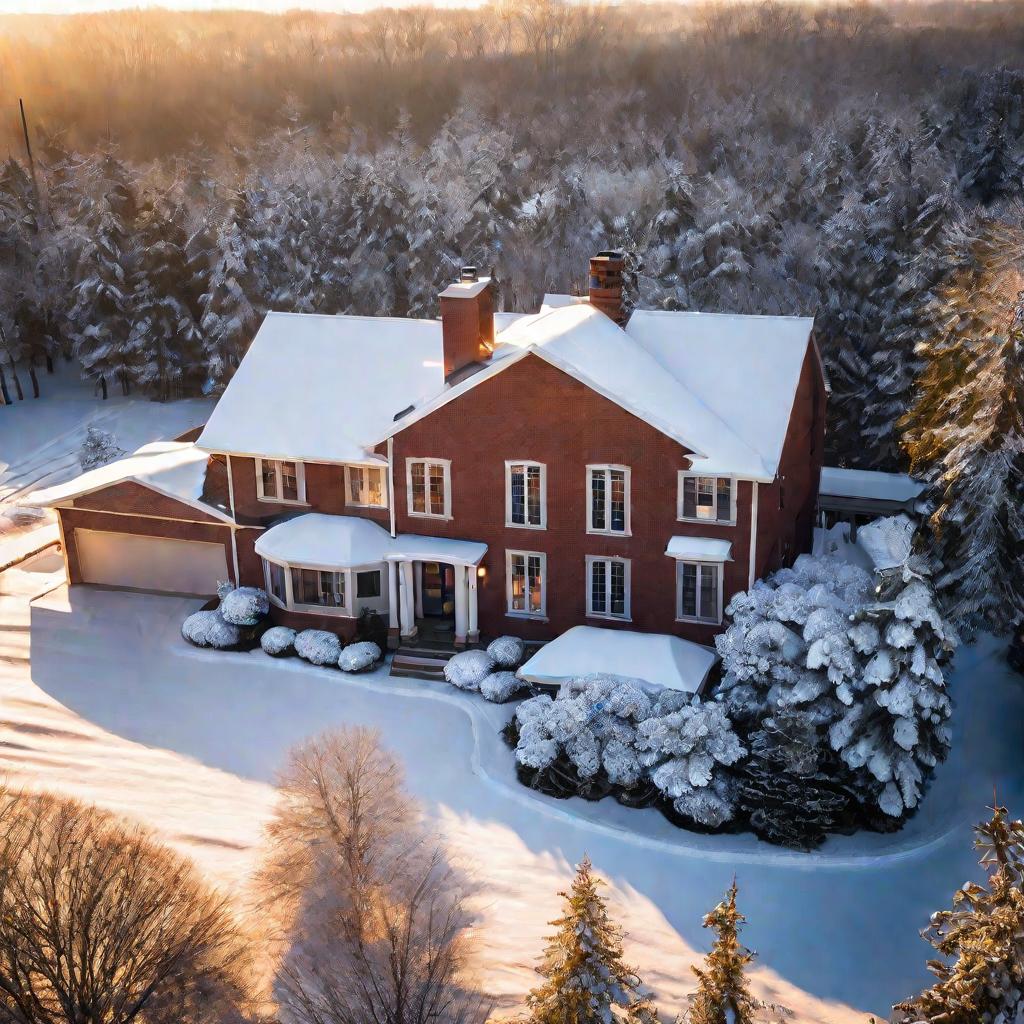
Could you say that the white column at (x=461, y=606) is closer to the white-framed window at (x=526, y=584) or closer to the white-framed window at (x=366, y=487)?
the white-framed window at (x=526, y=584)

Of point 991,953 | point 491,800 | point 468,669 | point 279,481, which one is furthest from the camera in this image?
point 279,481

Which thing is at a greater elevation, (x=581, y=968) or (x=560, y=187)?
(x=560, y=187)

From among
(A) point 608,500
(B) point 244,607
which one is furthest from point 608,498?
(B) point 244,607

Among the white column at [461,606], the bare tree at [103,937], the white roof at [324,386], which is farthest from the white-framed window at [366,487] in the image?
the bare tree at [103,937]

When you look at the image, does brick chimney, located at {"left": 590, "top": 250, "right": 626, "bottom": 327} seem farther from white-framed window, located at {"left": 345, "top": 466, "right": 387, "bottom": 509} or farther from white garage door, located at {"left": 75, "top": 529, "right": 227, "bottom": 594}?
white garage door, located at {"left": 75, "top": 529, "right": 227, "bottom": 594}

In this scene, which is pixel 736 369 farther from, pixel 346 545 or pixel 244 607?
pixel 244 607

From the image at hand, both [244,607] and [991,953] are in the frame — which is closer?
[991,953]
